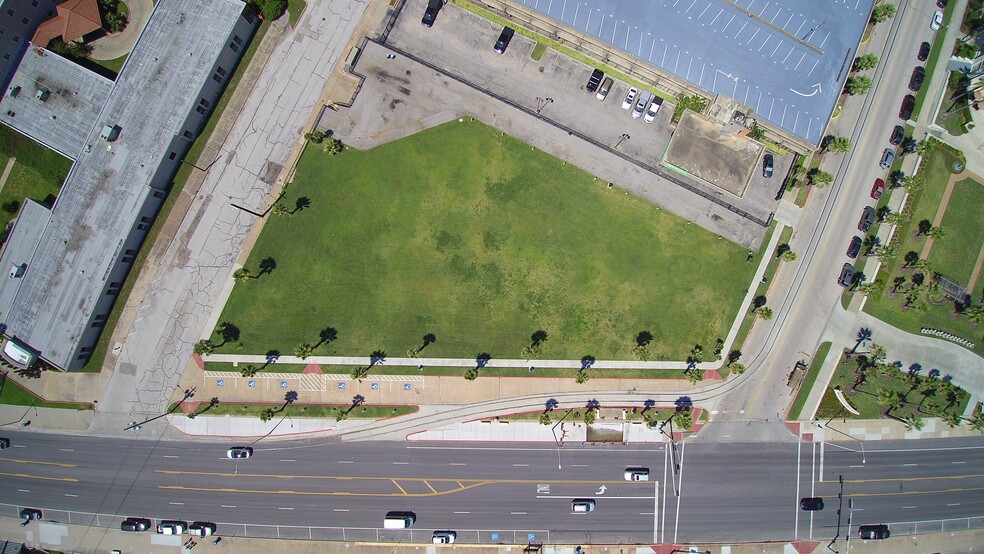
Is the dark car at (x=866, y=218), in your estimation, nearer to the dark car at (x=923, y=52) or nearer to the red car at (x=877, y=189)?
the red car at (x=877, y=189)

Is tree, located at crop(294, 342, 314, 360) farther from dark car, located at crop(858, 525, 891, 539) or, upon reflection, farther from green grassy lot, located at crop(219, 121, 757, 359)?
dark car, located at crop(858, 525, 891, 539)

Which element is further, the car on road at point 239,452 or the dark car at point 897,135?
the dark car at point 897,135

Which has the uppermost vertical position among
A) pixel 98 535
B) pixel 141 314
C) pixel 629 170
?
pixel 629 170

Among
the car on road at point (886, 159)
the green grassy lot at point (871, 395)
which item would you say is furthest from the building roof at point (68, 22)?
the green grassy lot at point (871, 395)

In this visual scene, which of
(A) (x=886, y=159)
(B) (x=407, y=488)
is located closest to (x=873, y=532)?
(A) (x=886, y=159)

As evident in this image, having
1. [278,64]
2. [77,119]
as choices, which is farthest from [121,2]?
[278,64]

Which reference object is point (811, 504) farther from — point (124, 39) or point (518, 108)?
point (124, 39)

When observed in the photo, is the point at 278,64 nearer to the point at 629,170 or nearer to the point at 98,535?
the point at 629,170
